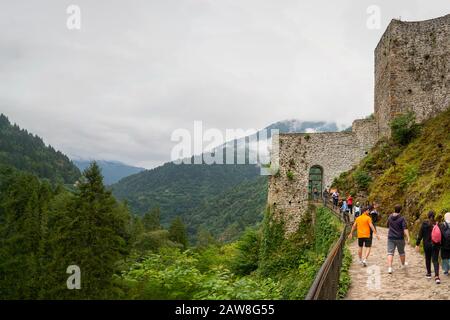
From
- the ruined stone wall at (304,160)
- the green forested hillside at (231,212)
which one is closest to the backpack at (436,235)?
the ruined stone wall at (304,160)

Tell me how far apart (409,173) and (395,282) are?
1226 centimetres

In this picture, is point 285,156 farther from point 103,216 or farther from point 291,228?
point 103,216

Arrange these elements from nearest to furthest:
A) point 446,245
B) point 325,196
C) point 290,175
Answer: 1. point 446,245
2. point 325,196
3. point 290,175

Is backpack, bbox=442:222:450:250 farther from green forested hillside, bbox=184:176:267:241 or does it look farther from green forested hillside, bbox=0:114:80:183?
green forested hillside, bbox=0:114:80:183

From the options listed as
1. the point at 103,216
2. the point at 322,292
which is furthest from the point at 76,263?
the point at 322,292

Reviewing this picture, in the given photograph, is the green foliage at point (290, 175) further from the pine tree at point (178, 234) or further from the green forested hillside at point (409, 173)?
the pine tree at point (178, 234)

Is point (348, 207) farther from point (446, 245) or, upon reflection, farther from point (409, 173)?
point (446, 245)

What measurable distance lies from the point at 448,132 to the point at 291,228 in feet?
40.2

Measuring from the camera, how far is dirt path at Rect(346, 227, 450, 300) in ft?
25.7

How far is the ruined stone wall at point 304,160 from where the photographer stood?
92.4ft

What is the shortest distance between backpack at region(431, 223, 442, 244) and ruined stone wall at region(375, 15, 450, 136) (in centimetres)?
1904

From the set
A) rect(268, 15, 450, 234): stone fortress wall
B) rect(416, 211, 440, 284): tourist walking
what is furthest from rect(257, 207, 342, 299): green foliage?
rect(416, 211, 440, 284): tourist walking

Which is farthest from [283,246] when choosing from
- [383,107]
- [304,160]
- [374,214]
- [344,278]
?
[344,278]

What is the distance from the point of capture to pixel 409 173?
19.4 metres
